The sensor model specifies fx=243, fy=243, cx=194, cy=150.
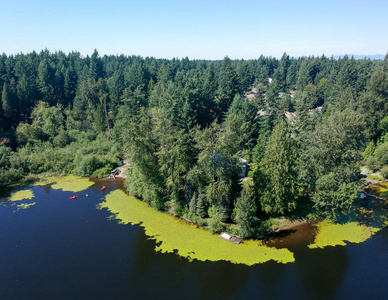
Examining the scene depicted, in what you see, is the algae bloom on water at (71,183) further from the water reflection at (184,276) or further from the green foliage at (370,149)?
the green foliage at (370,149)

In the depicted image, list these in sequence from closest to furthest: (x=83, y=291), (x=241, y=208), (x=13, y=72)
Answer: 1. (x=83, y=291)
2. (x=241, y=208)
3. (x=13, y=72)

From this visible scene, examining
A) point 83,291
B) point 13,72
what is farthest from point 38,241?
point 13,72

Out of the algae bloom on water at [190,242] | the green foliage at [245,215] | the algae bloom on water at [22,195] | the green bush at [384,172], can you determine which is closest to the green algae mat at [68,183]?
the algae bloom on water at [22,195]

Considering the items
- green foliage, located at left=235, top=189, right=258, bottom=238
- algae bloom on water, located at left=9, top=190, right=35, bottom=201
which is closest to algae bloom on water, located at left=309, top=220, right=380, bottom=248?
green foliage, located at left=235, top=189, right=258, bottom=238

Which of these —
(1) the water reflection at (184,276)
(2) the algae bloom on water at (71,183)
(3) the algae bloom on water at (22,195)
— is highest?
(2) the algae bloom on water at (71,183)

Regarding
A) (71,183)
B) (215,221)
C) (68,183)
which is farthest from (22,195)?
(215,221)

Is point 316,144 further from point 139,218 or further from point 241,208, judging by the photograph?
point 139,218

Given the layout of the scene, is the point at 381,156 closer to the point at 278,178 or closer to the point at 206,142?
the point at 278,178
